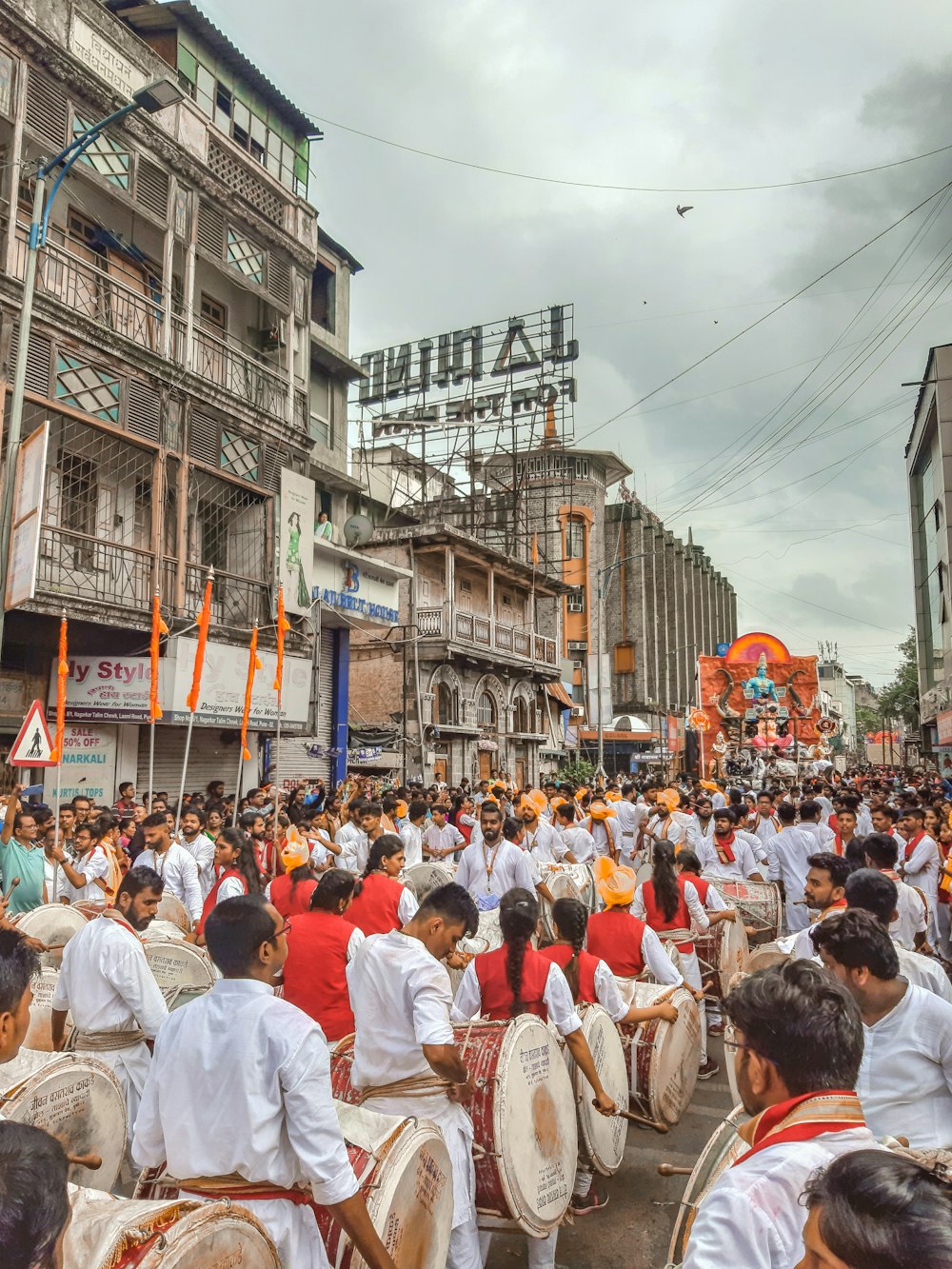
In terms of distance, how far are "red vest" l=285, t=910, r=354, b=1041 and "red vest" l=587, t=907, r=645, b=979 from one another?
5.97 feet

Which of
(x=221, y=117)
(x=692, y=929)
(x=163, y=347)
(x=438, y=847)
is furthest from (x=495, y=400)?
(x=692, y=929)

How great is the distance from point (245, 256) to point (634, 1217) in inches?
747

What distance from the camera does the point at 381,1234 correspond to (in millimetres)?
3076

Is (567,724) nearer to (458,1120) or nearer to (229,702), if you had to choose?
(229,702)

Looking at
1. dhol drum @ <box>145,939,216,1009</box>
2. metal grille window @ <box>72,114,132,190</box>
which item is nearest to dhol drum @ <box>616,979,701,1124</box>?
dhol drum @ <box>145,939,216,1009</box>

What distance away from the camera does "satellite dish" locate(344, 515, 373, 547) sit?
25.0 m

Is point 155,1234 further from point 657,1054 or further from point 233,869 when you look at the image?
point 233,869

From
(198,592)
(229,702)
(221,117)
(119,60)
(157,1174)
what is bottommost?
(157,1174)

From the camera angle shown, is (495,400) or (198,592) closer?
(198,592)

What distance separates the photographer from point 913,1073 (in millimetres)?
3068

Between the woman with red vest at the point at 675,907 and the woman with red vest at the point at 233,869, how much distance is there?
10.2 ft

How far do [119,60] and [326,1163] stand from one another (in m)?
18.3

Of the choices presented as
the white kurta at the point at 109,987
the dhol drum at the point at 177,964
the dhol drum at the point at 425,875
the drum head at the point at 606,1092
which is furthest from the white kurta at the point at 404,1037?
the dhol drum at the point at 425,875

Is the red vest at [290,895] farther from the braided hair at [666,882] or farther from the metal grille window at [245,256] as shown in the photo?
the metal grille window at [245,256]
